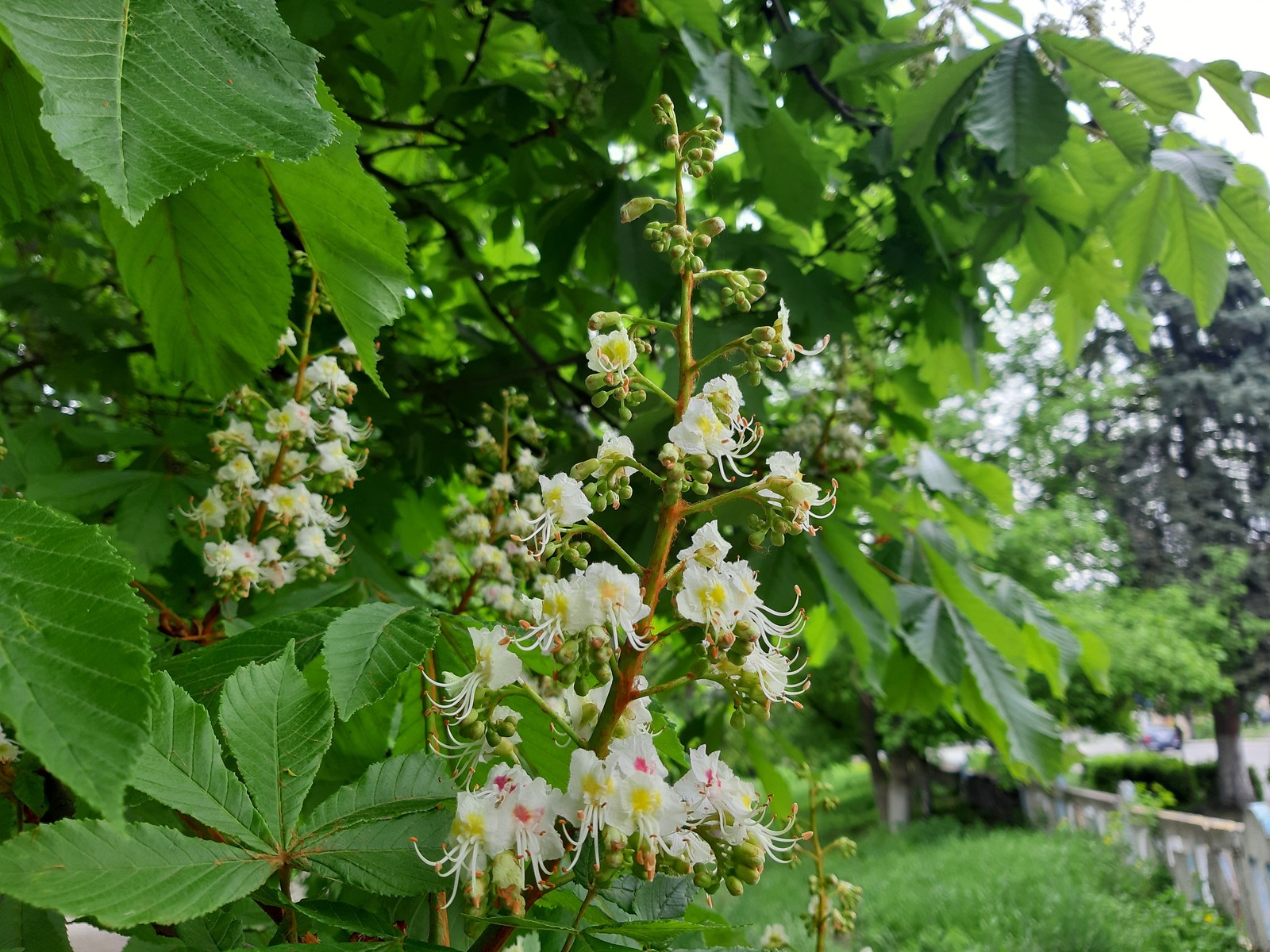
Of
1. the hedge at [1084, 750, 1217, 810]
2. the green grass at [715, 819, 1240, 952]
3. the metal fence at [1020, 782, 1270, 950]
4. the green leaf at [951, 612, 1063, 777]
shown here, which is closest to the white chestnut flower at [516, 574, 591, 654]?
the green leaf at [951, 612, 1063, 777]

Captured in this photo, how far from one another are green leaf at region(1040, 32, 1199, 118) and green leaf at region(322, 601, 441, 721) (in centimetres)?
150

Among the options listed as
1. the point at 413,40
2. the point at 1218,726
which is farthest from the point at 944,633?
the point at 1218,726

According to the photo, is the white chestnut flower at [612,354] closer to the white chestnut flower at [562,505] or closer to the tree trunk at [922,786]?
the white chestnut flower at [562,505]

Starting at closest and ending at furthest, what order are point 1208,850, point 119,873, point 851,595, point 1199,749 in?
1. point 119,873
2. point 851,595
3. point 1208,850
4. point 1199,749

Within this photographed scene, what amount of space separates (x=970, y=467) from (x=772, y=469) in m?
2.30

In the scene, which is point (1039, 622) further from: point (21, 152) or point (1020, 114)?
point (21, 152)

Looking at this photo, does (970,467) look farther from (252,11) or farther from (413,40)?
(252,11)

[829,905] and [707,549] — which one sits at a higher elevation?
[707,549]

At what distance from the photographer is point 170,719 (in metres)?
0.59

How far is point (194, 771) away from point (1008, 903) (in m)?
8.36

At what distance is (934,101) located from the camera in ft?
5.41

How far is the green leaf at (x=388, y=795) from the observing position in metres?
0.61

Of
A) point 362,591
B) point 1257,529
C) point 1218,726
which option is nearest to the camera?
point 362,591

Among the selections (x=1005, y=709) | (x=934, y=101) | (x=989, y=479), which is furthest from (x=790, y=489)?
(x=989, y=479)
